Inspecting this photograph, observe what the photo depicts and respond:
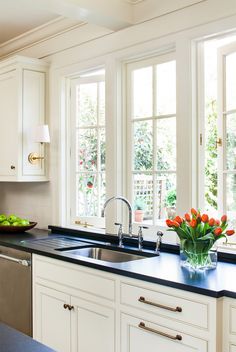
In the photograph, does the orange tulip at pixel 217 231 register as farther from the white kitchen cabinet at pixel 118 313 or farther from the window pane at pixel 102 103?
the window pane at pixel 102 103

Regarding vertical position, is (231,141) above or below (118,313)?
above

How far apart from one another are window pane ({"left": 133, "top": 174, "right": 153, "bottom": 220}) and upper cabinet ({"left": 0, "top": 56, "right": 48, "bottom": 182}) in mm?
1009

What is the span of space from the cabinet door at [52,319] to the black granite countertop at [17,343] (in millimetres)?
1314

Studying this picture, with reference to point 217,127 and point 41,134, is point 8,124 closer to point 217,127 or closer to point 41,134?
point 41,134

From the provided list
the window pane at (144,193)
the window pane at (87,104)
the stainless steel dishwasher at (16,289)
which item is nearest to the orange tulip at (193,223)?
the window pane at (144,193)

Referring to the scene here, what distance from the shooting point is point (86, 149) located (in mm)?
3654

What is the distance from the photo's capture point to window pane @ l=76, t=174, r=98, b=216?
11.7ft

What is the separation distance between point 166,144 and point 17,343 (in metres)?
2.00

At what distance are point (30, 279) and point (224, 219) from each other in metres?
1.38

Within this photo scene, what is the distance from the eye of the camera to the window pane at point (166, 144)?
2.95m

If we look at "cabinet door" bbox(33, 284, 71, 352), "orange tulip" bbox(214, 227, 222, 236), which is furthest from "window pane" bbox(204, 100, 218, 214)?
"cabinet door" bbox(33, 284, 71, 352)

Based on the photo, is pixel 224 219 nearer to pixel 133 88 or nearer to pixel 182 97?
pixel 182 97

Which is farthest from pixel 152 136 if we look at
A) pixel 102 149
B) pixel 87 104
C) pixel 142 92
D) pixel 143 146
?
pixel 87 104

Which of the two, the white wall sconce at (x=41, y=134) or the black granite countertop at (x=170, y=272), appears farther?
the white wall sconce at (x=41, y=134)
